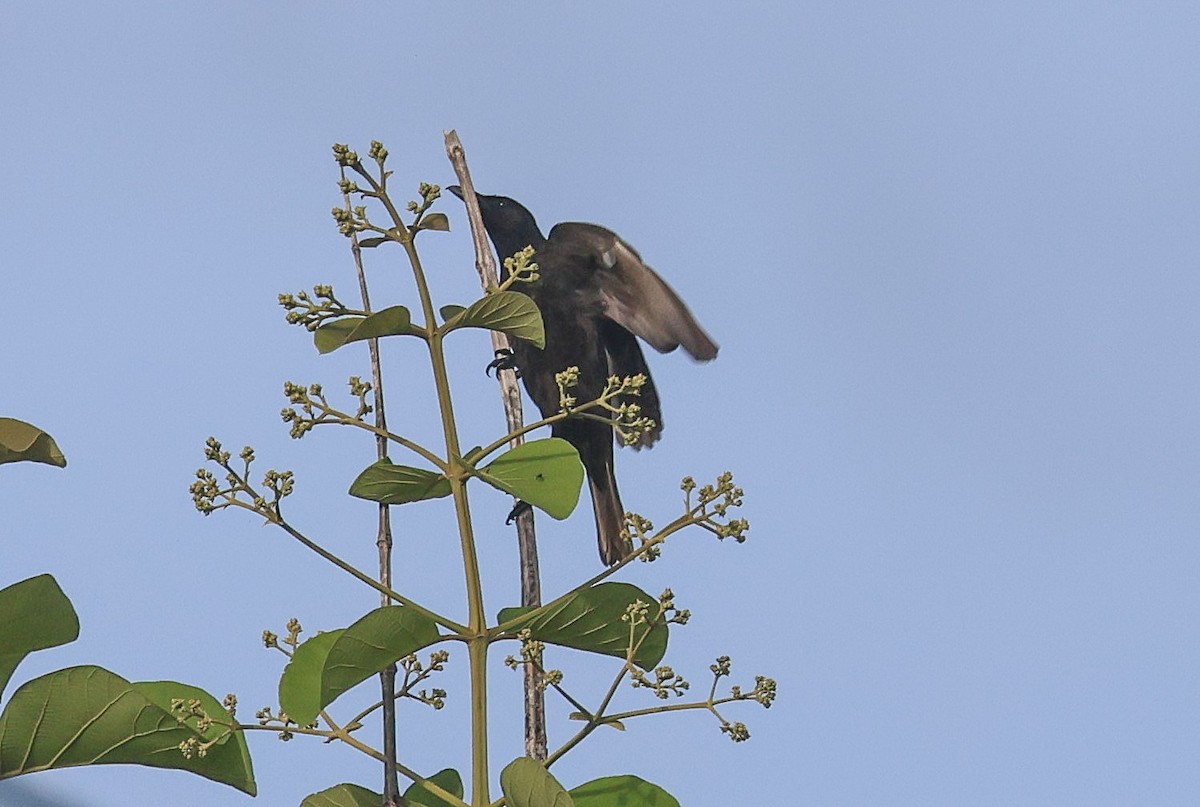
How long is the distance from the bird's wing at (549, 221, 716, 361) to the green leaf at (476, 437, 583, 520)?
2019mm

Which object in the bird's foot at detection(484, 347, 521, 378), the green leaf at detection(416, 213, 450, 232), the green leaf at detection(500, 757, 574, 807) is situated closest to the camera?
the green leaf at detection(500, 757, 574, 807)

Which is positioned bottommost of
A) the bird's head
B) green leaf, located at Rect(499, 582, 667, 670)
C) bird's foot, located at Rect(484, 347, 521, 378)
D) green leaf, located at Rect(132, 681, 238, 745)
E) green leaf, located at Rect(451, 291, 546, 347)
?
green leaf, located at Rect(132, 681, 238, 745)

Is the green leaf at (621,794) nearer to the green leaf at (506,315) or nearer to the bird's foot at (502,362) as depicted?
the green leaf at (506,315)

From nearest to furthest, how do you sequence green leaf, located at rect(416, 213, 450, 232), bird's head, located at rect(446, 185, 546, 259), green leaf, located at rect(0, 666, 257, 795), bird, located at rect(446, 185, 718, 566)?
1. green leaf, located at rect(0, 666, 257, 795)
2. green leaf, located at rect(416, 213, 450, 232)
3. bird, located at rect(446, 185, 718, 566)
4. bird's head, located at rect(446, 185, 546, 259)

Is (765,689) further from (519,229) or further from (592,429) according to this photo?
(519,229)

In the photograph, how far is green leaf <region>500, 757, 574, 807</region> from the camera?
1274 millimetres

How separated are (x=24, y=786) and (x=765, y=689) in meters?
0.75

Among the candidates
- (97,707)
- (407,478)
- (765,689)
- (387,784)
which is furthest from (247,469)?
(765,689)

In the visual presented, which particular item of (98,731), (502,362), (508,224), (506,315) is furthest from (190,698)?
(508,224)

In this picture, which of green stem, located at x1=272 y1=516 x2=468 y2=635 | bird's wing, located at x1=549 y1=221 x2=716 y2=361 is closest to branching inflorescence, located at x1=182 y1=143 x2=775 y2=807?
green stem, located at x1=272 y1=516 x2=468 y2=635

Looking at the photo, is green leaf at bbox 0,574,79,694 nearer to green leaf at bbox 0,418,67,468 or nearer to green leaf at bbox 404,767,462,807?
green leaf at bbox 0,418,67,468

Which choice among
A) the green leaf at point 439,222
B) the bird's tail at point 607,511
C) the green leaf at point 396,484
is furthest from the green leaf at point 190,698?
the bird's tail at point 607,511

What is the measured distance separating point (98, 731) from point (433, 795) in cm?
33

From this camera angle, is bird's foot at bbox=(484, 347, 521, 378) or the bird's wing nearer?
bird's foot at bbox=(484, 347, 521, 378)
